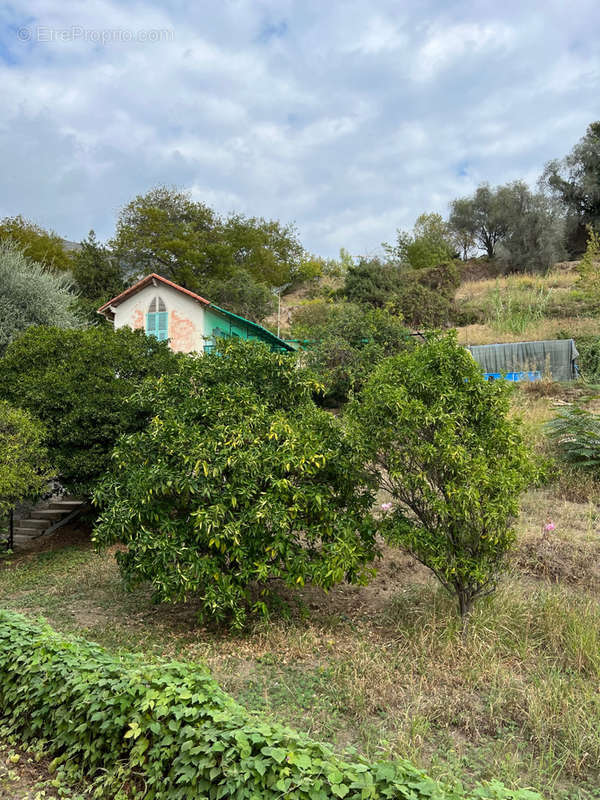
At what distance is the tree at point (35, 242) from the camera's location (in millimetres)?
32000

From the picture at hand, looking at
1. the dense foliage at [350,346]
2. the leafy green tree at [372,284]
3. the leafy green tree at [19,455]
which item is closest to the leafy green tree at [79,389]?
the leafy green tree at [19,455]

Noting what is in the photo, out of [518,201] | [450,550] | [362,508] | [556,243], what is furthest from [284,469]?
[518,201]

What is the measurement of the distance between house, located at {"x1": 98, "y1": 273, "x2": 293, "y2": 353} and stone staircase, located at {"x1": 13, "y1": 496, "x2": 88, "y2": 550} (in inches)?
378

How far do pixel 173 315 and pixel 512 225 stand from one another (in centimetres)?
2388

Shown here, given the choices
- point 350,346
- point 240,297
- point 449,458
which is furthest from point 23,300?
point 449,458

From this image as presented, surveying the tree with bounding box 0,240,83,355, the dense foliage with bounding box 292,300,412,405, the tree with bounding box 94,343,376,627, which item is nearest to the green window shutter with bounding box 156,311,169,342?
the tree with bounding box 0,240,83,355

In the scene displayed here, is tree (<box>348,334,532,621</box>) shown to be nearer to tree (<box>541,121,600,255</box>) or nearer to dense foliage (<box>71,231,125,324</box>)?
dense foliage (<box>71,231,125,324</box>)

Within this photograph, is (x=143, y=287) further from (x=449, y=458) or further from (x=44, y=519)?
(x=449, y=458)

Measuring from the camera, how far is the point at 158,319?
21297mm

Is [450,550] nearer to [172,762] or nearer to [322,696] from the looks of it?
[322,696]

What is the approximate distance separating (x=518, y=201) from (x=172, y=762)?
37734mm

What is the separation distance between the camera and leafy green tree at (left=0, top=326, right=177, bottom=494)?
28.2 ft

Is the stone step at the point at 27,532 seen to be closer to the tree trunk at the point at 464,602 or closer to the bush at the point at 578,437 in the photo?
the tree trunk at the point at 464,602

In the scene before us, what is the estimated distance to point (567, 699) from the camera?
373 centimetres
